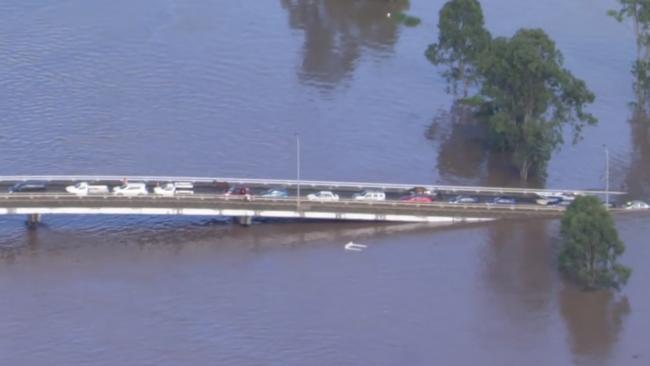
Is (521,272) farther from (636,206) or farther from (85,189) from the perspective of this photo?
(85,189)

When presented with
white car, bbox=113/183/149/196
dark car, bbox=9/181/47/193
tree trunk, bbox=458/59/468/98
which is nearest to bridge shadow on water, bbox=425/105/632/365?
tree trunk, bbox=458/59/468/98

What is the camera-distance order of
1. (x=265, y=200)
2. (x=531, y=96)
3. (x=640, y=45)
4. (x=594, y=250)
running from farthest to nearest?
(x=640, y=45)
(x=531, y=96)
(x=265, y=200)
(x=594, y=250)

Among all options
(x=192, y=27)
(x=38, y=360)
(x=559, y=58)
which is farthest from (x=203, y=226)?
(x=192, y=27)

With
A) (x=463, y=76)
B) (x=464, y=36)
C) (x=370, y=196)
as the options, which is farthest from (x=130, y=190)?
(x=463, y=76)

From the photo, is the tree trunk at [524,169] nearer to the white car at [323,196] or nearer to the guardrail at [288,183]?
the guardrail at [288,183]

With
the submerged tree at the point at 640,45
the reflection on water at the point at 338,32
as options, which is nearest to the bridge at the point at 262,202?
the submerged tree at the point at 640,45

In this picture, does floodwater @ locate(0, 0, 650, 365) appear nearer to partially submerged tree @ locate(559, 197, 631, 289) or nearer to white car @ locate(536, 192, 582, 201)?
partially submerged tree @ locate(559, 197, 631, 289)
